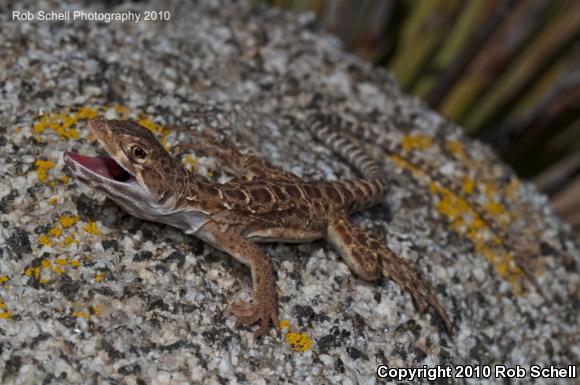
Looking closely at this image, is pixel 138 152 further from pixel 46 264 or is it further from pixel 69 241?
pixel 46 264

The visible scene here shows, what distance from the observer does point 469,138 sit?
6660 millimetres

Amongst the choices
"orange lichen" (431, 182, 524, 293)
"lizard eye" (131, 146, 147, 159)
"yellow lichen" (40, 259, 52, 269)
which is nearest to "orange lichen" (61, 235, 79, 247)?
"yellow lichen" (40, 259, 52, 269)

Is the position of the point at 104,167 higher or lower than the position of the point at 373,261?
higher

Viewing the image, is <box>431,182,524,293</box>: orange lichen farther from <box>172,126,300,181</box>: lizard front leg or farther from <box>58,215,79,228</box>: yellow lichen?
<box>58,215,79,228</box>: yellow lichen

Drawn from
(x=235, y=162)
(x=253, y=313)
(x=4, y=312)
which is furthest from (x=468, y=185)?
(x=4, y=312)

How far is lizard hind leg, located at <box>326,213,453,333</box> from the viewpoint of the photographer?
180 inches

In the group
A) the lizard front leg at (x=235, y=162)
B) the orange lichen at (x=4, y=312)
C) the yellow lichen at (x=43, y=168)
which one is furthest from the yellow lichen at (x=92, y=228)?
the lizard front leg at (x=235, y=162)

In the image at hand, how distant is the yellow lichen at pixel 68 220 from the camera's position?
407 centimetres

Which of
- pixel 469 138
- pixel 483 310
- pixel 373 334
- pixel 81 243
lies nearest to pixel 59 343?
pixel 81 243

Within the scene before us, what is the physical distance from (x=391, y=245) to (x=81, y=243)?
2.24m

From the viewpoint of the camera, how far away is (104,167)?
3990 mm

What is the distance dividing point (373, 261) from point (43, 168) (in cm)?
225

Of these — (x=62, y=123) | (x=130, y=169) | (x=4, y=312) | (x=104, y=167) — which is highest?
(x=130, y=169)

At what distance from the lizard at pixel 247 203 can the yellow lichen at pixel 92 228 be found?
0.22 m
